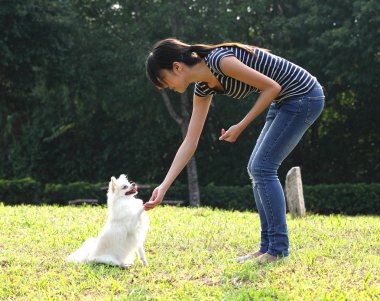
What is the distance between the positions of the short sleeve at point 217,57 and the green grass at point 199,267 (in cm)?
178

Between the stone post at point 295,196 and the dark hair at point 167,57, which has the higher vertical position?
the dark hair at point 167,57

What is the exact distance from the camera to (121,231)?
5680mm

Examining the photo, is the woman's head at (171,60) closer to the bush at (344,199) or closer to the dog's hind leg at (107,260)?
the dog's hind leg at (107,260)

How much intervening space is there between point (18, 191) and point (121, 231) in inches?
562

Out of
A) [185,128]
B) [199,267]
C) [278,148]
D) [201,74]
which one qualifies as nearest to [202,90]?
[201,74]

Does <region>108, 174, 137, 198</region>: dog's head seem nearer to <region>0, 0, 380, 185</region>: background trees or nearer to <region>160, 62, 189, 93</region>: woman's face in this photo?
<region>160, 62, 189, 93</region>: woman's face

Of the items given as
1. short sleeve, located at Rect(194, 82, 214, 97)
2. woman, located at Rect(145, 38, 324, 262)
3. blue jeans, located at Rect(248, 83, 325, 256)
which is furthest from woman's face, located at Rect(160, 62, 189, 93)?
blue jeans, located at Rect(248, 83, 325, 256)

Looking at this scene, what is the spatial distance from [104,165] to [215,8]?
25.9ft

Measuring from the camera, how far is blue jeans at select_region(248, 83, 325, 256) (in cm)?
504

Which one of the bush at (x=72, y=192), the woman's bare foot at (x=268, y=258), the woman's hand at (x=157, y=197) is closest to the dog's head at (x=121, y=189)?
the woman's hand at (x=157, y=197)

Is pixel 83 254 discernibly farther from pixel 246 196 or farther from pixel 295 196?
pixel 246 196

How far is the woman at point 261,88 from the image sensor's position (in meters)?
4.83

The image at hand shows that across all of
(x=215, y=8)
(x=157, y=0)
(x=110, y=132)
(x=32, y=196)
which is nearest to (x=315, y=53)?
(x=215, y=8)

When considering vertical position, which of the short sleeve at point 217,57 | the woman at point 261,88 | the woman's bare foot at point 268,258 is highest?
the short sleeve at point 217,57
